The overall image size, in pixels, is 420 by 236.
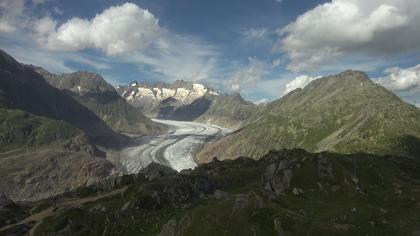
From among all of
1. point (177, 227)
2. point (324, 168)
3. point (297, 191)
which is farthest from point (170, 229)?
point (324, 168)

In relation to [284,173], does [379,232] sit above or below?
below

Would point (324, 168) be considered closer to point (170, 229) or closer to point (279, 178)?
point (279, 178)

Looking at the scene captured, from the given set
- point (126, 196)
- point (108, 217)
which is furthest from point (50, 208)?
point (108, 217)

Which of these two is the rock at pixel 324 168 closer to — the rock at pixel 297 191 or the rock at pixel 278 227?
the rock at pixel 297 191

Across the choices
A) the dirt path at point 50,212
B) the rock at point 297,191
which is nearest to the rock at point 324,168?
the rock at point 297,191

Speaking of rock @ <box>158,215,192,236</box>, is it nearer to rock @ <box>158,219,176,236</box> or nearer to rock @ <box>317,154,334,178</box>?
rock @ <box>158,219,176,236</box>

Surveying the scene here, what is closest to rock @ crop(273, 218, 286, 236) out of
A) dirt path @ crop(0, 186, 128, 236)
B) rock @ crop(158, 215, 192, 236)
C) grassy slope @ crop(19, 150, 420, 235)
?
grassy slope @ crop(19, 150, 420, 235)

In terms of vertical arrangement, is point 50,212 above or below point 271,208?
below

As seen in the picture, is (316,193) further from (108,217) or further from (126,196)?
(126,196)
